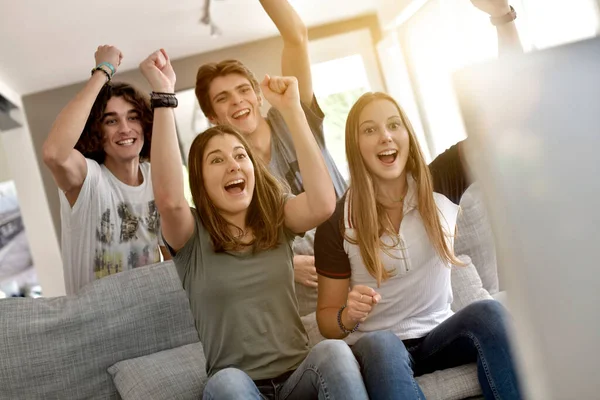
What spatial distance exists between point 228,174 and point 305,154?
0.16 metres

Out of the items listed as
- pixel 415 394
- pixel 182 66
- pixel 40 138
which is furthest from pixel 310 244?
pixel 40 138

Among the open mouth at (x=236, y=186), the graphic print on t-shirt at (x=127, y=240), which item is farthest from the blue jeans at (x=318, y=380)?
the graphic print on t-shirt at (x=127, y=240)

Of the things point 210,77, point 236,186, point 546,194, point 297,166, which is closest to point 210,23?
point 210,77

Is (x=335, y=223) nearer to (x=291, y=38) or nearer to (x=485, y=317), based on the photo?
(x=485, y=317)

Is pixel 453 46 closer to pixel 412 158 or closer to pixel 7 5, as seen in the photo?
pixel 412 158

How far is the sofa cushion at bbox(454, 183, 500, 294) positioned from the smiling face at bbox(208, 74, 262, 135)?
1.69 feet

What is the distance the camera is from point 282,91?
1.09 metres

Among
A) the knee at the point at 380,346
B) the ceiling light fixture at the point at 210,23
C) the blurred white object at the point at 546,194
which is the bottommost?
the knee at the point at 380,346

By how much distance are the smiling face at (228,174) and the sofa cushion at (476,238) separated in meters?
0.53

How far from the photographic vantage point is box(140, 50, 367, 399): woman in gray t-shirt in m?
1.02

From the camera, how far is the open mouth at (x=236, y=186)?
3.75ft

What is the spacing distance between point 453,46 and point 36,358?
143 centimetres

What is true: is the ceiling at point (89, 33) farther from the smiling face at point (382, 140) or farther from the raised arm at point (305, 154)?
the raised arm at point (305, 154)

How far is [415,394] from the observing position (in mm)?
949
